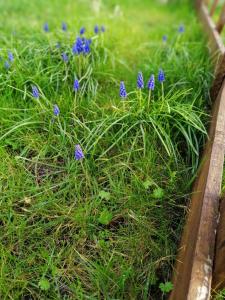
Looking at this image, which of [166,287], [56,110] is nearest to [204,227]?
[166,287]

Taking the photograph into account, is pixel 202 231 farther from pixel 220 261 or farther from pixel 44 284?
pixel 44 284

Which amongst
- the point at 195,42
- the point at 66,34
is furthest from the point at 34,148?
the point at 195,42

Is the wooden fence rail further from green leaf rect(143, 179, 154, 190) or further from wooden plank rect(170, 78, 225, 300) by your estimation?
green leaf rect(143, 179, 154, 190)

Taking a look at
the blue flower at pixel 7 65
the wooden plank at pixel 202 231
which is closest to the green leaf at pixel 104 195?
the wooden plank at pixel 202 231

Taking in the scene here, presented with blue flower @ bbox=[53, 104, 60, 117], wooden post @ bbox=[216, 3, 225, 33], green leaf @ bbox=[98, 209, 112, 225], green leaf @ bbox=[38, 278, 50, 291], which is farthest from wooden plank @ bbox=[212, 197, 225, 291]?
wooden post @ bbox=[216, 3, 225, 33]

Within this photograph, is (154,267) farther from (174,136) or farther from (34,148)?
(34,148)

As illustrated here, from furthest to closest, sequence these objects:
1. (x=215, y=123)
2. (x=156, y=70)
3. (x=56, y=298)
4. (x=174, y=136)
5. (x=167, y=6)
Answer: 1. (x=167, y=6)
2. (x=156, y=70)
3. (x=174, y=136)
4. (x=215, y=123)
5. (x=56, y=298)
